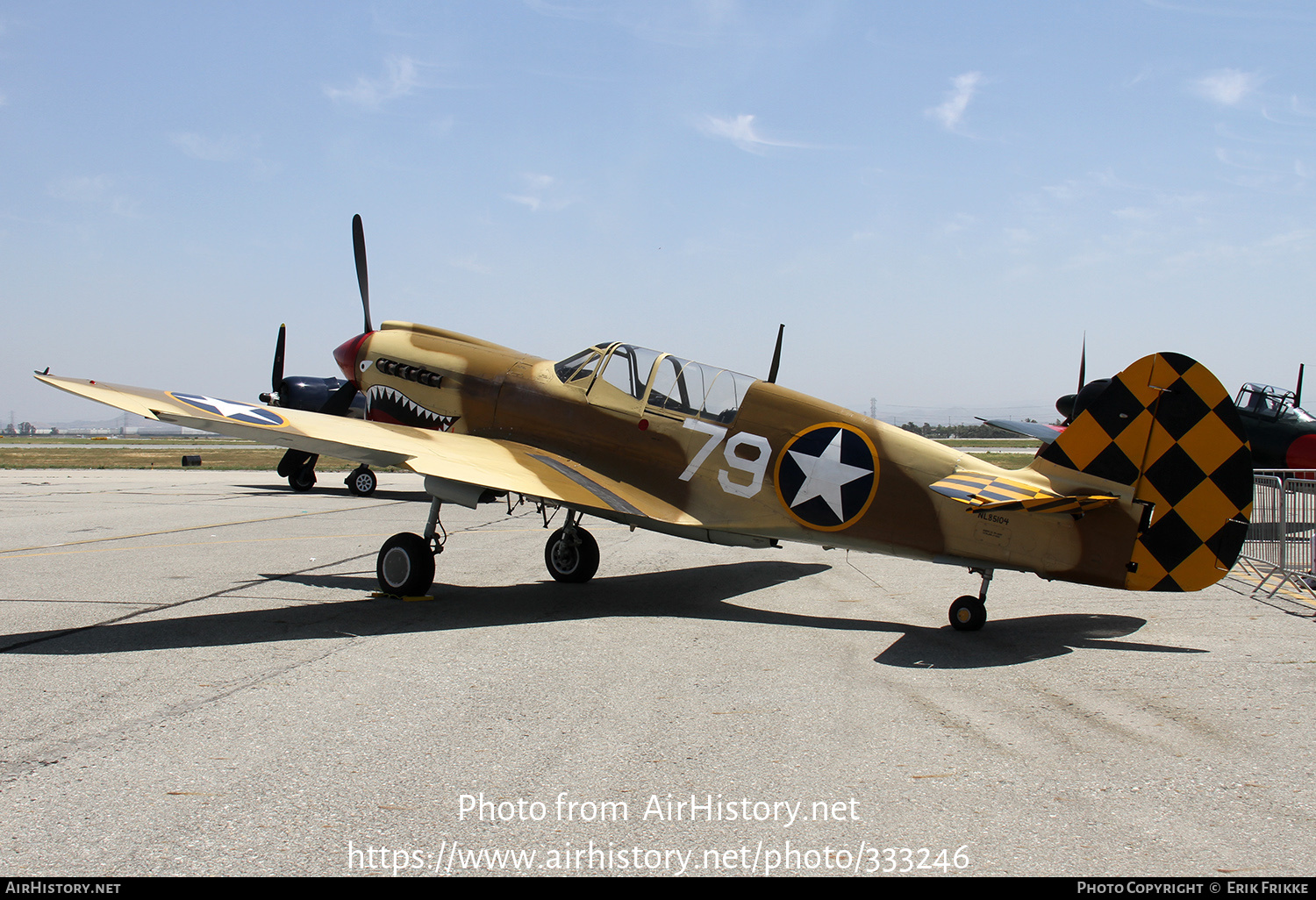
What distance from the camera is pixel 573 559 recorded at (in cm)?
980

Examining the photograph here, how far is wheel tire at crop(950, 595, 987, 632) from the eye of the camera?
7.07 meters

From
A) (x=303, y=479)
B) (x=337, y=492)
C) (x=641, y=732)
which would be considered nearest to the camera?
(x=641, y=732)

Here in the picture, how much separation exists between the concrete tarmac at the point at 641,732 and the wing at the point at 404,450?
1134 mm

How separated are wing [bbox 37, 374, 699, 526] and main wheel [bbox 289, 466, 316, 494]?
1488 centimetres

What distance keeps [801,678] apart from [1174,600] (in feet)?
19.7

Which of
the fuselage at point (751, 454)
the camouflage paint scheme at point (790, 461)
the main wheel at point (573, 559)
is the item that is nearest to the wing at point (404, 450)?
the camouflage paint scheme at point (790, 461)

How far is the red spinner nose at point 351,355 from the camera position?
11.1 m

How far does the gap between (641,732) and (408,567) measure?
4.72 meters

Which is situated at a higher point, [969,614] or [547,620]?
[969,614]

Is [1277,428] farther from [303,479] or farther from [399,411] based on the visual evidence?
[303,479]

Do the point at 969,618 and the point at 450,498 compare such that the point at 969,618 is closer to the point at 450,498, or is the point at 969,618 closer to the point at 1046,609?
the point at 1046,609

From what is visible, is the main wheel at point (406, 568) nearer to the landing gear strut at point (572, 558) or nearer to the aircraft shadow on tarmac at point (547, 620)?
the aircraft shadow on tarmac at point (547, 620)

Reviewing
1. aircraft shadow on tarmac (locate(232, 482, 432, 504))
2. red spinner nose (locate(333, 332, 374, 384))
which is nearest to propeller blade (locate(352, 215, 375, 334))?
red spinner nose (locate(333, 332, 374, 384))

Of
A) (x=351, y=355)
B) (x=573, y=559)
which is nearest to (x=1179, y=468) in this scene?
(x=573, y=559)
